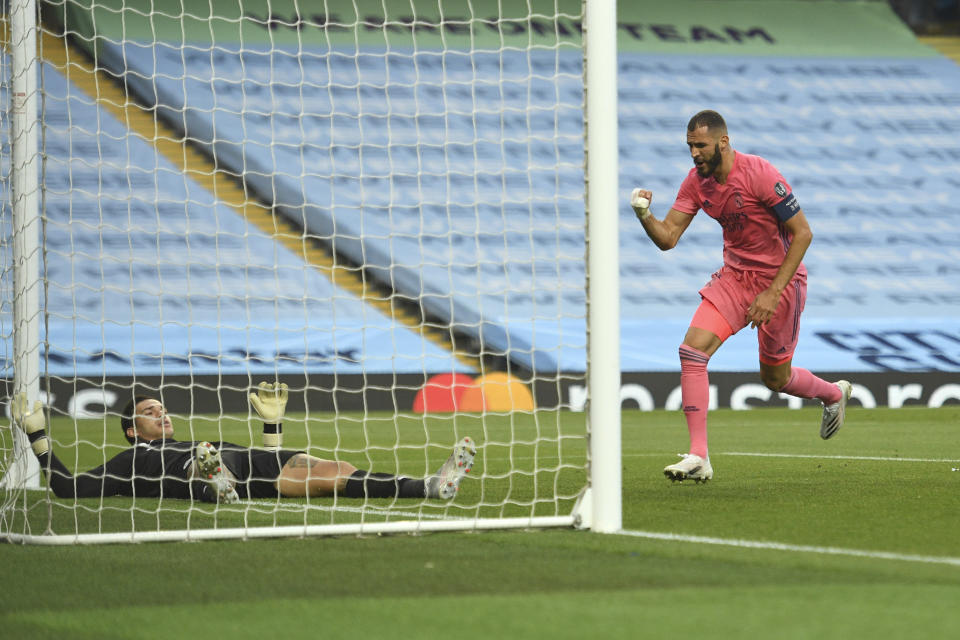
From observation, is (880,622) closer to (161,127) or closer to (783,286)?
(783,286)

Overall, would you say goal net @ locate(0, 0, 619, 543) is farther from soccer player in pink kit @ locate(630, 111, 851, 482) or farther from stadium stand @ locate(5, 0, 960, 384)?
soccer player in pink kit @ locate(630, 111, 851, 482)

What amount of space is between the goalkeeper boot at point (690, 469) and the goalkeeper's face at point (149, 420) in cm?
222

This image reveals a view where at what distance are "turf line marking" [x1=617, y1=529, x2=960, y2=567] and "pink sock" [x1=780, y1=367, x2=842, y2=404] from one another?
2615 millimetres

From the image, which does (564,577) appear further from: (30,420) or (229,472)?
(30,420)

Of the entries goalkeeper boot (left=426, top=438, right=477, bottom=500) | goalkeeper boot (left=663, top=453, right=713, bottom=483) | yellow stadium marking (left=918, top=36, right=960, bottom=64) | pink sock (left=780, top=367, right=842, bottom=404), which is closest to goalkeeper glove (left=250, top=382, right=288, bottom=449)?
goalkeeper boot (left=426, top=438, right=477, bottom=500)

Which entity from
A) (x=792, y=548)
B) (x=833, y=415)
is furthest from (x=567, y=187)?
(x=792, y=548)

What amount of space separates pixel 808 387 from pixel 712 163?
152cm

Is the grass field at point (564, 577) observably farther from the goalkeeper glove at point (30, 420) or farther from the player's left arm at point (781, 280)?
the player's left arm at point (781, 280)

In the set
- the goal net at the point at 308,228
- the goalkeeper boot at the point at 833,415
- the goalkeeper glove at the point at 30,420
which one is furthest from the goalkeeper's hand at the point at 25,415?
the goal net at the point at 308,228

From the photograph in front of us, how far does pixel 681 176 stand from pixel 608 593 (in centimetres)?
1779

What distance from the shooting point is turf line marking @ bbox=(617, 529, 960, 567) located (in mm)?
4102

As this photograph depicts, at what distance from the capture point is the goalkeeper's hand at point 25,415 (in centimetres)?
557

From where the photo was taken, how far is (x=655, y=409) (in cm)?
1612

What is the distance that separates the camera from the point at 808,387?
735cm
